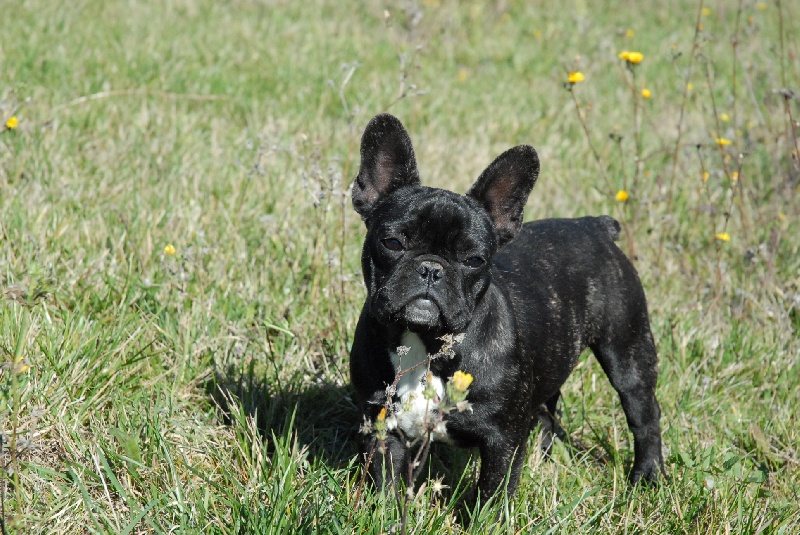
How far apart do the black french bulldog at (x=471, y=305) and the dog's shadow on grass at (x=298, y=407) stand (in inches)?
21.8

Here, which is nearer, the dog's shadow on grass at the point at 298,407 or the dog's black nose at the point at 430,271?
the dog's black nose at the point at 430,271

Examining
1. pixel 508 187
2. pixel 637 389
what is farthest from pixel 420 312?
pixel 637 389

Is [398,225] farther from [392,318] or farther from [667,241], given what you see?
[667,241]

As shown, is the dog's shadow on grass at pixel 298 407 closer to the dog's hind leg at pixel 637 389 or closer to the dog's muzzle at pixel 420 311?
the dog's muzzle at pixel 420 311

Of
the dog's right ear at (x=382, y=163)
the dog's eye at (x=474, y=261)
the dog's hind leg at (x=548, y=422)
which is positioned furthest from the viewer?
the dog's hind leg at (x=548, y=422)

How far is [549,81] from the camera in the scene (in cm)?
948

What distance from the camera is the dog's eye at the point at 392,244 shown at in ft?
11.8

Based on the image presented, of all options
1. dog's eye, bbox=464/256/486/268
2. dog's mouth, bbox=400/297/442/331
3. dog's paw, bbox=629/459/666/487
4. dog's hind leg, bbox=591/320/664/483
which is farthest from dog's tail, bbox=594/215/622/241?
dog's mouth, bbox=400/297/442/331

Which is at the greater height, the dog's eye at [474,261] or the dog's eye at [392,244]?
the dog's eye at [392,244]

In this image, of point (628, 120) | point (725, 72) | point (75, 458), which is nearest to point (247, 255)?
point (75, 458)

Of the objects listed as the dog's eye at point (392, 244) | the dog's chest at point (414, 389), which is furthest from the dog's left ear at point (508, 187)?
the dog's chest at point (414, 389)

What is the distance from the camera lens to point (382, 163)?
3949mm

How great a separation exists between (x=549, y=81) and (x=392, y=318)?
262 inches

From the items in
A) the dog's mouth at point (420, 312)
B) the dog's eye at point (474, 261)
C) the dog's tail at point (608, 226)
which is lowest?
the dog's tail at point (608, 226)
